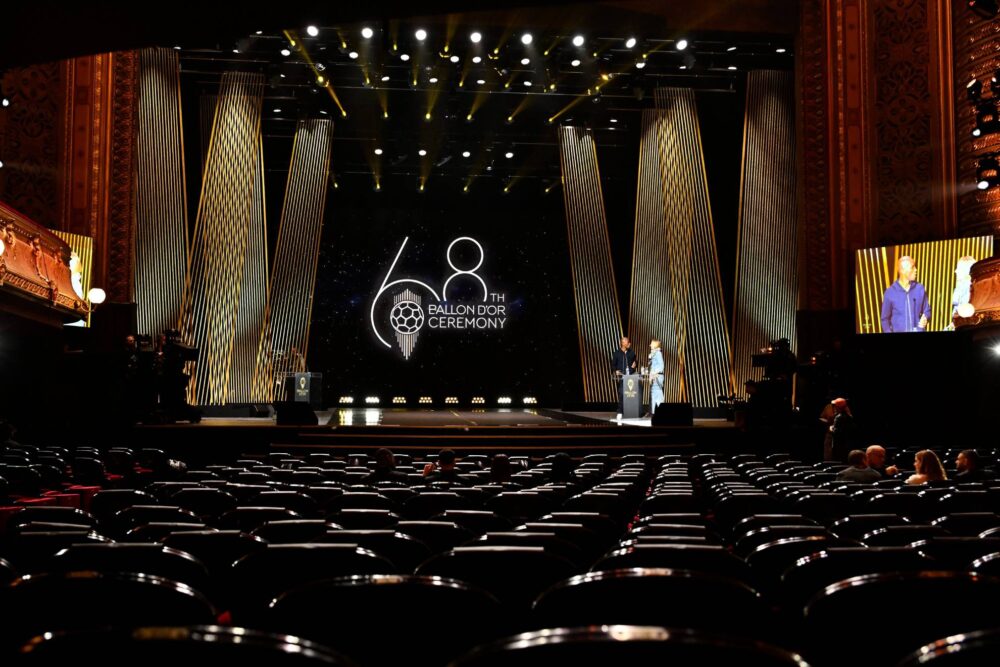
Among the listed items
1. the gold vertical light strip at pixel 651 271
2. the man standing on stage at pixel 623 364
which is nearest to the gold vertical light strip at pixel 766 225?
the gold vertical light strip at pixel 651 271

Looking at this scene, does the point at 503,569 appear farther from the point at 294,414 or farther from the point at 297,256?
the point at 297,256

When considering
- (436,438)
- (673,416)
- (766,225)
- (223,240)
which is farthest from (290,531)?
(766,225)

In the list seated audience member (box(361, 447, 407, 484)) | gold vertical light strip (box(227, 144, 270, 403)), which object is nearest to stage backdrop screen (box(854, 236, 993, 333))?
seated audience member (box(361, 447, 407, 484))

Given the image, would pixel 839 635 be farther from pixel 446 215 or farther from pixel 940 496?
pixel 446 215

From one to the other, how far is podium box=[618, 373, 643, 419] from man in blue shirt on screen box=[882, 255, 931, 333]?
4.55 m

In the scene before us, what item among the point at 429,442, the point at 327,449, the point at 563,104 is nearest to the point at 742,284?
the point at 563,104

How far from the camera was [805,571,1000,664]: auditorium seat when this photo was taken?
1.98 metres

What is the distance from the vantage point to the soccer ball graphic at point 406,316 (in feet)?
84.0

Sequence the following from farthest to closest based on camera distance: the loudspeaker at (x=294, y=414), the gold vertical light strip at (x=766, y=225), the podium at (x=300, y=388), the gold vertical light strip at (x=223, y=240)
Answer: the gold vertical light strip at (x=223, y=240), the gold vertical light strip at (x=766, y=225), the podium at (x=300, y=388), the loudspeaker at (x=294, y=414)

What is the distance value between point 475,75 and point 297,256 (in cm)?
655

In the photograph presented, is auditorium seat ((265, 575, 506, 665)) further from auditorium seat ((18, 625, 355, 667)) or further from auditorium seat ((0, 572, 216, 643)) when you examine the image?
auditorium seat ((18, 625, 355, 667))

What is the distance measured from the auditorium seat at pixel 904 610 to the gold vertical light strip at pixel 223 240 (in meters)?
17.8

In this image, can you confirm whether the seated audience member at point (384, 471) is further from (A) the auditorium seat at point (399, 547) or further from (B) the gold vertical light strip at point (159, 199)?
(B) the gold vertical light strip at point (159, 199)

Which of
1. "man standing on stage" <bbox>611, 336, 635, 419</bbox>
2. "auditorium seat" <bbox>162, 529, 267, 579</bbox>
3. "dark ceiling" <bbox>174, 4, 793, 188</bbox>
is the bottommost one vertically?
"auditorium seat" <bbox>162, 529, 267, 579</bbox>
